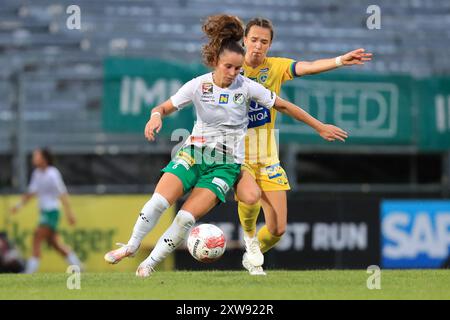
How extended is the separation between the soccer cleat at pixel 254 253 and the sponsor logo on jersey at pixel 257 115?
1.00m

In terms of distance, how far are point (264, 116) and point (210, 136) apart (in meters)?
0.72

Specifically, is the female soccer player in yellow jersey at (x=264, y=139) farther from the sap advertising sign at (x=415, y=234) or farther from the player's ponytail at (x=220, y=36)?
the sap advertising sign at (x=415, y=234)

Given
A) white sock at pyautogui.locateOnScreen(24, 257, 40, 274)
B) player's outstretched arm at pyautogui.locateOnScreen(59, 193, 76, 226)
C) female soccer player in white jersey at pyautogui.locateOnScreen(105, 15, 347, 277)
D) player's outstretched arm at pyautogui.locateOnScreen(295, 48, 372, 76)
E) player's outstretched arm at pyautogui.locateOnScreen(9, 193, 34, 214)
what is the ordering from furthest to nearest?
player's outstretched arm at pyautogui.locateOnScreen(59, 193, 76, 226) < player's outstretched arm at pyautogui.locateOnScreen(9, 193, 34, 214) < white sock at pyautogui.locateOnScreen(24, 257, 40, 274) < player's outstretched arm at pyautogui.locateOnScreen(295, 48, 372, 76) < female soccer player in white jersey at pyautogui.locateOnScreen(105, 15, 347, 277)

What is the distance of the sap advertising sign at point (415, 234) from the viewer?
1420 centimetres

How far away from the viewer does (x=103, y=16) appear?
1761cm

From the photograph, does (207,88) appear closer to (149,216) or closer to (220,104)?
(220,104)

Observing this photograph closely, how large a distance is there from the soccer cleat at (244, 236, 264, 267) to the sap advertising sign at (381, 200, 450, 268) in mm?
6080

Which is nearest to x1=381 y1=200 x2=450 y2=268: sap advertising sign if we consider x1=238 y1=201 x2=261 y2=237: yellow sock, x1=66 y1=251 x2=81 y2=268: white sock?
x1=66 y1=251 x2=81 y2=268: white sock

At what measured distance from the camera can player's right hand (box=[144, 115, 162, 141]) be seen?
24.0 ft

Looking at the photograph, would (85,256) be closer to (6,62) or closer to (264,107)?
(6,62)

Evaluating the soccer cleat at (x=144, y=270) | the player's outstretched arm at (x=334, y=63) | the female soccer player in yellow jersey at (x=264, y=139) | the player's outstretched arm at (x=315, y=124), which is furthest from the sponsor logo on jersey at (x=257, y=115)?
the soccer cleat at (x=144, y=270)

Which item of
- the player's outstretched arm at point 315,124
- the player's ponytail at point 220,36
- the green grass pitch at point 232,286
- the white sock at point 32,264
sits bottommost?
the white sock at point 32,264

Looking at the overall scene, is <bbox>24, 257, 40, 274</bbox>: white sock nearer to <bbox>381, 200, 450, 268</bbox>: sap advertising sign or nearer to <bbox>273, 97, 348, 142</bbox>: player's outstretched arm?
<bbox>381, 200, 450, 268</bbox>: sap advertising sign

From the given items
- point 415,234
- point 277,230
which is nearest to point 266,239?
point 277,230
